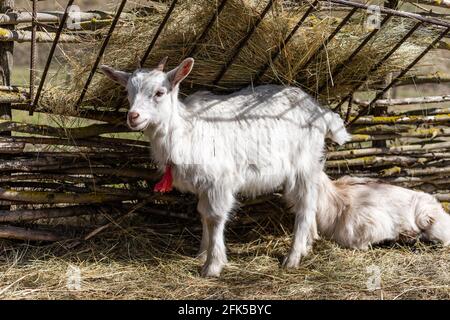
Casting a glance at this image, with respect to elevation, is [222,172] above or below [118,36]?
below

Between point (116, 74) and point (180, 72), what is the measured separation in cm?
42

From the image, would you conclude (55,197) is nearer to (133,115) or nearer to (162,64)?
(133,115)

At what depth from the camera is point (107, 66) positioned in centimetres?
425

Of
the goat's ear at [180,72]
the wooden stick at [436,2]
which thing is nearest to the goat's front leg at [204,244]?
the goat's ear at [180,72]

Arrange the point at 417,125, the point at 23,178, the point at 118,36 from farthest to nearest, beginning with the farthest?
the point at 417,125 < the point at 23,178 < the point at 118,36

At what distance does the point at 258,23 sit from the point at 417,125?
222cm

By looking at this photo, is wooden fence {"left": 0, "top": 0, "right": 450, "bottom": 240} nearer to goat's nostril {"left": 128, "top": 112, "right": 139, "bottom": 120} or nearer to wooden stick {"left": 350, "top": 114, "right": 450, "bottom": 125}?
wooden stick {"left": 350, "top": 114, "right": 450, "bottom": 125}

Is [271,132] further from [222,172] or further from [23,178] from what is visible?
[23,178]

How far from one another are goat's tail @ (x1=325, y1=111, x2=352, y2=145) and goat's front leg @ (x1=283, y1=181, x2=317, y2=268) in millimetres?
402

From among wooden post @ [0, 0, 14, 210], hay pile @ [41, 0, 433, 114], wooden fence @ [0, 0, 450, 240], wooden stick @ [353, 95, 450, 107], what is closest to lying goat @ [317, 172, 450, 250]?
wooden fence @ [0, 0, 450, 240]

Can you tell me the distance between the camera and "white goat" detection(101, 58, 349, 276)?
13.9 feet

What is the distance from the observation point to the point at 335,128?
502 centimetres

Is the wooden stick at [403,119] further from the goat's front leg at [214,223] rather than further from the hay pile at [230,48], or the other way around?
the goat's front leg at [214,223]

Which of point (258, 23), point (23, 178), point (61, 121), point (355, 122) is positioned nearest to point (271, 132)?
point (258, 23)
